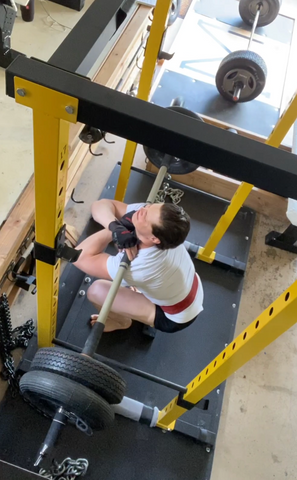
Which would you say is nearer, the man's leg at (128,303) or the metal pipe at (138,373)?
the metal pipe at (138,373)

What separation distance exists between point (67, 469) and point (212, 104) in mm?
2245

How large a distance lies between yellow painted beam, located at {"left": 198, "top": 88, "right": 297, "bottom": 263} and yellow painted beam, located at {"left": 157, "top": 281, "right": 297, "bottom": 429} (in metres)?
0.65

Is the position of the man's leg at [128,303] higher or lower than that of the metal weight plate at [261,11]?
lower

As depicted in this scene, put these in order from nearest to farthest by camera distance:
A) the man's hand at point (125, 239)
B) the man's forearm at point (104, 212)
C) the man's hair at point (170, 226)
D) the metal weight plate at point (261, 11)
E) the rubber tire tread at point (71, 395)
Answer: the rubber tire tread at point (71, 395) → the man's hair at point (170, 226) → the man's hand at point (125, 239) → the man's forearm at point (104, 212) → the metal weight plate at point (261, 11)

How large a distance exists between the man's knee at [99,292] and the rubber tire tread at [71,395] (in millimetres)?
642

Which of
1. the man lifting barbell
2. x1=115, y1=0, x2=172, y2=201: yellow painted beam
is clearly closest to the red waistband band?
the man lifting barbell

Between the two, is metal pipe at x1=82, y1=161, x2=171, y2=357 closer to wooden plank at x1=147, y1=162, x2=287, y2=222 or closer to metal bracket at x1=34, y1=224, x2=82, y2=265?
metal bracket at x1=34, y1=224, x2=82, y2=265

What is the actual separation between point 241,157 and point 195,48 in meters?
2.77

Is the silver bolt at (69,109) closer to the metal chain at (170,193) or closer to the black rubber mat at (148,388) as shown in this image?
the black rubber mat at (148,388)

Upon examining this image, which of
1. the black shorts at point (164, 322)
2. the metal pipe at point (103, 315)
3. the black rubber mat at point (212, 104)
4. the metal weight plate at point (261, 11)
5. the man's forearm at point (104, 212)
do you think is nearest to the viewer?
the metal pipe at point (103, 315)

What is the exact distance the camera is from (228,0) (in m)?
3.57

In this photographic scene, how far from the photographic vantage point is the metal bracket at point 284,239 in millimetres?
2258

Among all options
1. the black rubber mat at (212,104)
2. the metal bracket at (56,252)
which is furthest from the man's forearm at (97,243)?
the black rubber mat at (212,104)

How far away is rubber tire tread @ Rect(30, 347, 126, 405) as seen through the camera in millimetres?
1025
